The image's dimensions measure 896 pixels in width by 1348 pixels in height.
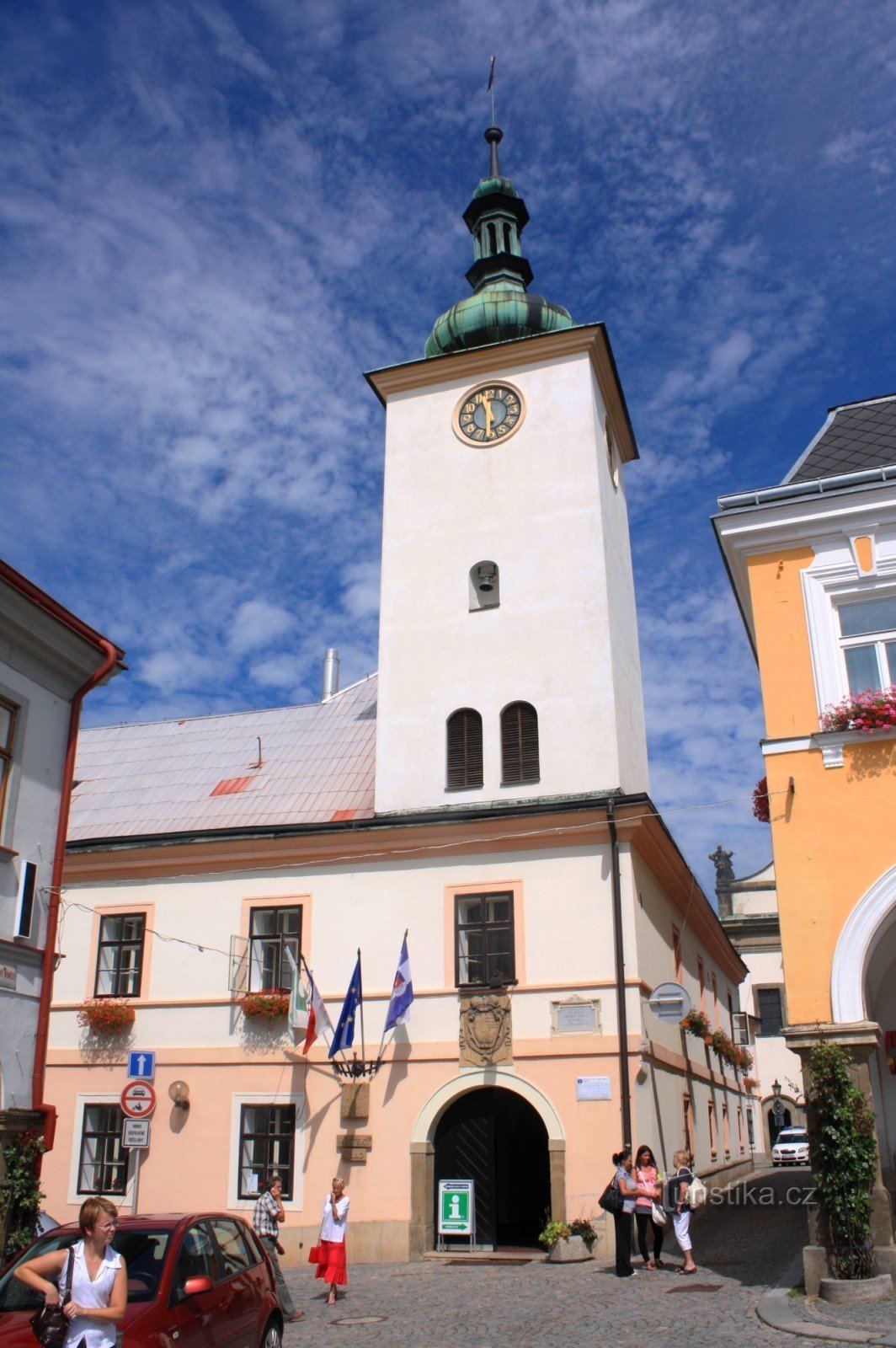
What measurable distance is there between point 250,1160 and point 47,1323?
14227 millimetres

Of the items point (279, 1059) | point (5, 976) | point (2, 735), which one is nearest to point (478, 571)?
point (279, 1059)

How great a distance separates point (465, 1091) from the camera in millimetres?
18672

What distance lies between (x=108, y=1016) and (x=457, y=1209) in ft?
23.5

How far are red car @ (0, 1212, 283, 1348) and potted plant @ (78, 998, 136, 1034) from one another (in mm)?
11522

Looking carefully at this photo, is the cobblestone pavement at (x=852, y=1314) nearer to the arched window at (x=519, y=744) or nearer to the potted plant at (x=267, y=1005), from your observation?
the potted plant at (x=267, y=1005)

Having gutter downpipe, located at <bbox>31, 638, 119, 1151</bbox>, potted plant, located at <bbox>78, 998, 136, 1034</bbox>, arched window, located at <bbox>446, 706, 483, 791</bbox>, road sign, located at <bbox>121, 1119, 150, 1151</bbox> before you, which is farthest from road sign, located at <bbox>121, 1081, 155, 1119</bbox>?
arched window, located at <bbox>446, 706, 483, 791</bbox>

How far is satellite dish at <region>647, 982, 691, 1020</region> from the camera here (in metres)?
17.8

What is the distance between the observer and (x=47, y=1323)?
20.6ft

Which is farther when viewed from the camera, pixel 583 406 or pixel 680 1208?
pixel 583 406

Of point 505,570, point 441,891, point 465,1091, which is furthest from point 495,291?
point 465,1091

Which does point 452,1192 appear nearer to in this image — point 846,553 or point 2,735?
point 2,735

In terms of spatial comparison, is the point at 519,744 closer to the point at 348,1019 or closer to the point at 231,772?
the point at 348,1019

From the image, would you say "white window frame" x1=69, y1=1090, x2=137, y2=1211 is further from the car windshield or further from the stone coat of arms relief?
the car windshield

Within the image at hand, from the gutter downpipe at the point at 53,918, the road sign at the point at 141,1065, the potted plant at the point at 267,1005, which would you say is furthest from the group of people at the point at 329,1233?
the potted plant at the point at 267,1005
